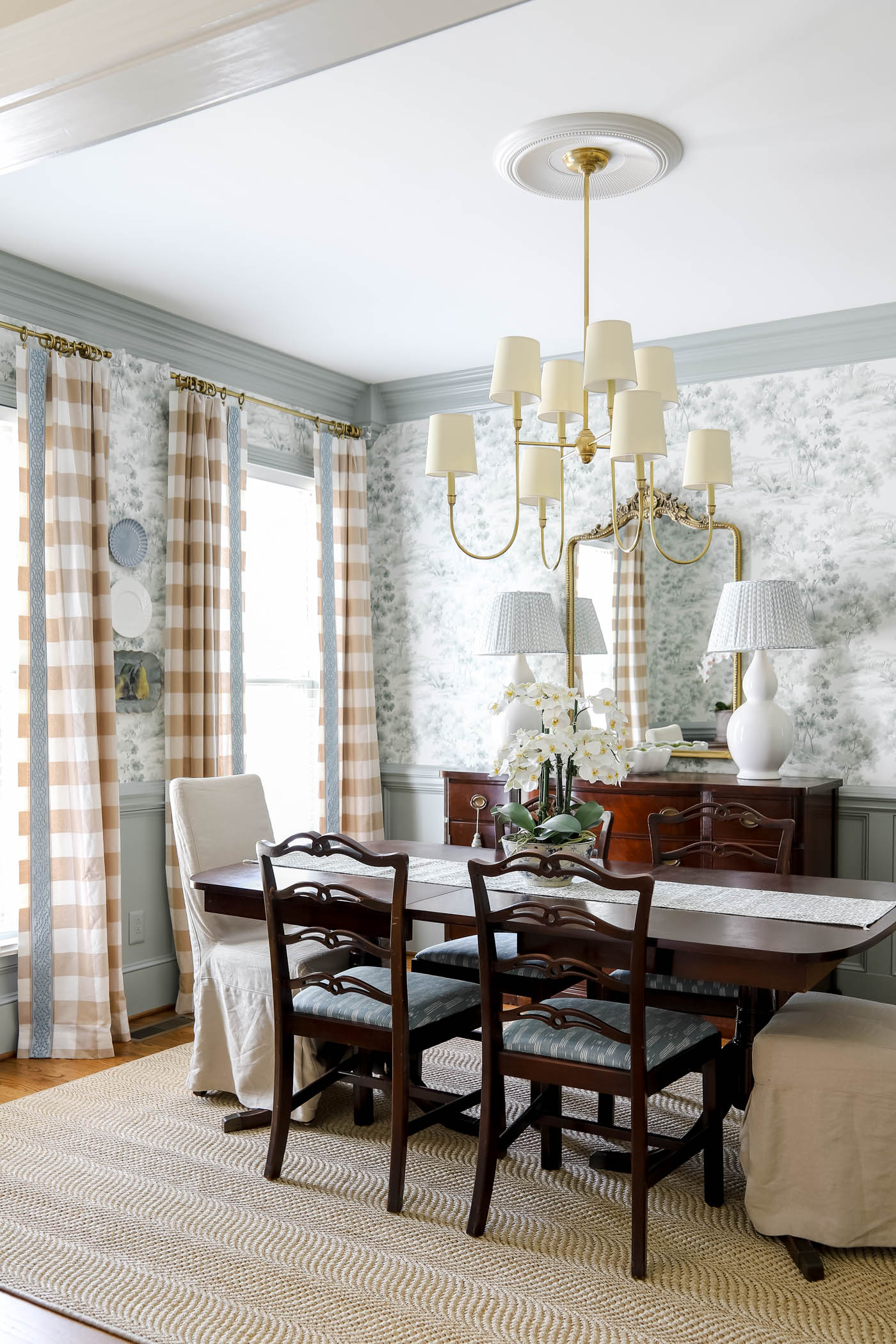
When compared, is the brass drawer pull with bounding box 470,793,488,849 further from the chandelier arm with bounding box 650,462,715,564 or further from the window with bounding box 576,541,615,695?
the chandelier arm with bounding box 650,462,715,564

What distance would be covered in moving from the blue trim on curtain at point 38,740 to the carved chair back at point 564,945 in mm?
2091

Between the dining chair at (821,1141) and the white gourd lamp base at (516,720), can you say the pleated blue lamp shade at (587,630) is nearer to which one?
the white gourd lamp base at (516,720)

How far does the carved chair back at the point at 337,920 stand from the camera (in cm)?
282

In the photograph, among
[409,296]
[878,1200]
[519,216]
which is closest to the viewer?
[878,1200]

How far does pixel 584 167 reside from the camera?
3299 mm

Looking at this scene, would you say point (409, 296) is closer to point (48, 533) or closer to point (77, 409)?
point (77, 409)

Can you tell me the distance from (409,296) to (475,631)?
177 cm

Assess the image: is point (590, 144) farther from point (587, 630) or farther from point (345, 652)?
point (345, 652)

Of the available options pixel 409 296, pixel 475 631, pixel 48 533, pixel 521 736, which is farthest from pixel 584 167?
pixel 475 631

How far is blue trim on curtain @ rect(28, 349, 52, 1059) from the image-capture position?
4.14 metres

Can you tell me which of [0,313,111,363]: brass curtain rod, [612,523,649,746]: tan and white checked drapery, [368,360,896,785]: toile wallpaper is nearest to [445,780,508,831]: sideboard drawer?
[368,360,896,785]: toile wallpaper

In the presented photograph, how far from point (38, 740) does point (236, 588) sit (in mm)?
1241

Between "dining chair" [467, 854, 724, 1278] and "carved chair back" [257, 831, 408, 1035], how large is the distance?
0.79 ft

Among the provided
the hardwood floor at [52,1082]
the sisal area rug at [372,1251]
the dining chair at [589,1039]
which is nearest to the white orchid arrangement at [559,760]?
the dining chair at [589,1039]
